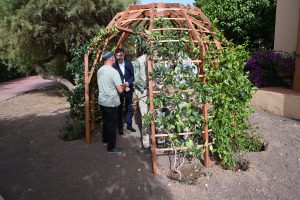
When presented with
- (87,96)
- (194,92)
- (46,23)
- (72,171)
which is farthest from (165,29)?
(46,23)

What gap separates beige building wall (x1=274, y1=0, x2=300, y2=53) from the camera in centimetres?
858

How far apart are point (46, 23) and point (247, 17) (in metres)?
6.86

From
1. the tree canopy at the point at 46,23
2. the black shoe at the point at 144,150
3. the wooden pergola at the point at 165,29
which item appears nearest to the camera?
the wooden pergola at the point at 165,29

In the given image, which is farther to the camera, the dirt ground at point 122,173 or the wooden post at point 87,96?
the wooden post at point 87,96

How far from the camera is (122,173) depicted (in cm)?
450

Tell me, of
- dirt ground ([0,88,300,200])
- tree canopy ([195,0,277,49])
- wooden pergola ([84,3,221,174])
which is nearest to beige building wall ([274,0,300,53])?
tree canopy ([195,0,277,49])

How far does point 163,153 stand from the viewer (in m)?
5.11

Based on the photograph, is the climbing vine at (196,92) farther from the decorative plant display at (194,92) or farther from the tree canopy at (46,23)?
the tree canopy at (46,23)

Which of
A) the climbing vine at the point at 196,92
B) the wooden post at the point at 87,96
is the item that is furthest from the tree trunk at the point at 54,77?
the climbing vine at the point at 196,92

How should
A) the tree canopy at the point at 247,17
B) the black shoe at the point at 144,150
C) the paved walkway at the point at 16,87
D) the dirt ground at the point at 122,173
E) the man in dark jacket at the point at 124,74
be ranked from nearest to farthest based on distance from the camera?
the dirt ground at the point at 122,173, the black shoe at the point at 144,150, the man in dark jacket at the point at 124,74, the tree canopy at the point at 247,17, the paved walkway at the point at 16,87

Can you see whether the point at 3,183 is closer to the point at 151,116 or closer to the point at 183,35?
the point at 151,116

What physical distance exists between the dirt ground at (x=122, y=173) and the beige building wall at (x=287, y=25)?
10.8 ft

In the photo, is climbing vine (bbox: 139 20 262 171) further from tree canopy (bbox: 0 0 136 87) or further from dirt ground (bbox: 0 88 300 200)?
tree canopy (bbox: 0 0 136 87)

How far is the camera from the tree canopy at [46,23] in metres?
10.2
